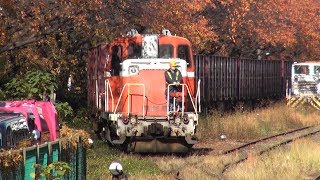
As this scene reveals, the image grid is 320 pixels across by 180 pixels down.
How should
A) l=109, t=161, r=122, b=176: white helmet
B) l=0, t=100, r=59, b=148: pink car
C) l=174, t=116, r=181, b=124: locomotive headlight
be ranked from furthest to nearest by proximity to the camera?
l=174, t=116, r=181, b=124: locomotive headlight < l=109, t=161, r=122, b=176: white helmet < l=0, t=100, r=59, b=148: pink car

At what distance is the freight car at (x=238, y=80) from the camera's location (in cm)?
3030

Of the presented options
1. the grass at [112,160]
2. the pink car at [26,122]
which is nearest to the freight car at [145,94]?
the grass at [112,160]

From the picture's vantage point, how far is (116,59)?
60.8 ft

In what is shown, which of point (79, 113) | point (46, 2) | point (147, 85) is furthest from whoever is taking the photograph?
point (79, 113)

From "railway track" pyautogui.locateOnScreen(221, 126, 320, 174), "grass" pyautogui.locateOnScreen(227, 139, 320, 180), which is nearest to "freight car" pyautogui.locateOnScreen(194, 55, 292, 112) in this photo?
"railway track" pyautogui.locateOnScreen(221, 126, 320, 174)

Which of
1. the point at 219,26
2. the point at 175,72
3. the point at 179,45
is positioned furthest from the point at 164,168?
the point at 219,26

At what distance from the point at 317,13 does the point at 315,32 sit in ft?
10.7

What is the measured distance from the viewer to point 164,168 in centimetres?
1567

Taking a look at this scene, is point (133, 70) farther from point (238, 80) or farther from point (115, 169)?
point (238, 80)

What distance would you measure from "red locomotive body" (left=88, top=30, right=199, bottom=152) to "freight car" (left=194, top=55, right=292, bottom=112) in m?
9.50

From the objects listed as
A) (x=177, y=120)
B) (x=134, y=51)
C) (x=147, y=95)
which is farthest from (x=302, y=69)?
(x=177, y=120)

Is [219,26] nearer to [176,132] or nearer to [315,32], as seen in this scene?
[315,32]

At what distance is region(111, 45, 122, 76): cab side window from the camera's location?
1845 centimetres

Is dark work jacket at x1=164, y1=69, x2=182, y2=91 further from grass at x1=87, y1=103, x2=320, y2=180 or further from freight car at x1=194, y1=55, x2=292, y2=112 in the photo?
freight car at x1=194, y1=55, x2=292, y2=112
